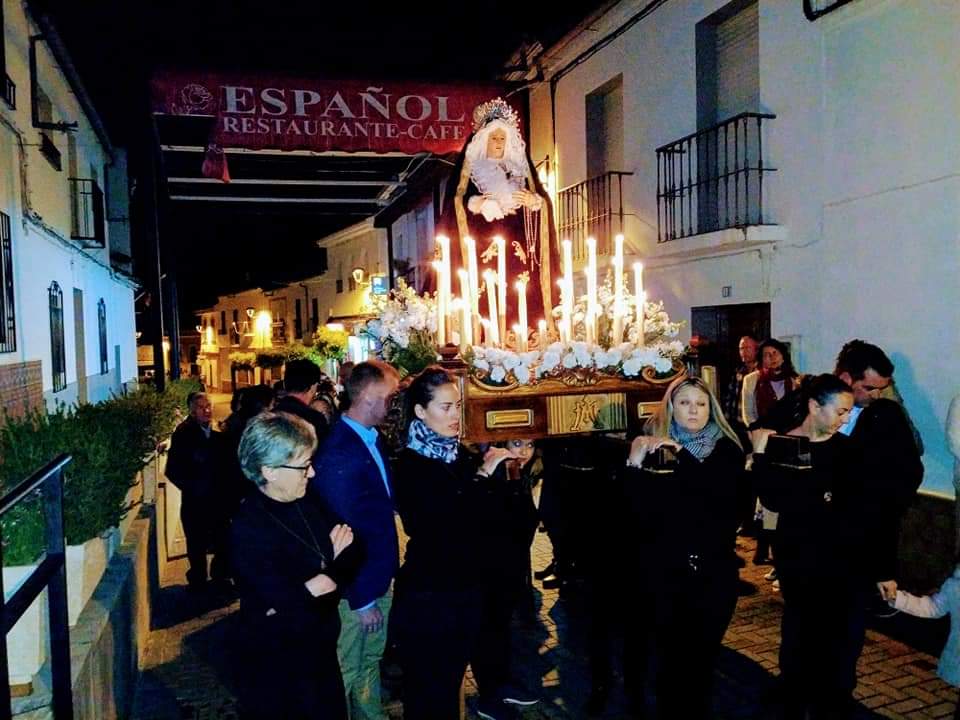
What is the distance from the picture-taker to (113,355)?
18.7 metres

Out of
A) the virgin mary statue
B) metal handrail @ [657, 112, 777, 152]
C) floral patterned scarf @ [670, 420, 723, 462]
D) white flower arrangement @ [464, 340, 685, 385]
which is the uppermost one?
metal handrail @ [657, 112, 777, 152]

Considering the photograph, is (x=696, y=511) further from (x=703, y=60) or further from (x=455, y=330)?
(x=703, y=60)

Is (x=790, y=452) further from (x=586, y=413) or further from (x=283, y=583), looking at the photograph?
(x=283, y=583)

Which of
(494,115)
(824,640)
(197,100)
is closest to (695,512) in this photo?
(824,640)

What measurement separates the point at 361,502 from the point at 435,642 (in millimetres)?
683

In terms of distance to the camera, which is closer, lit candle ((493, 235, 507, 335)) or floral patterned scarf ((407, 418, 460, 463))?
floral patterned scarf ((407, 418, 460, 463))

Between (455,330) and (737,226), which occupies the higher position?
(737,226)

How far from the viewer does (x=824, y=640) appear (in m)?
3.89

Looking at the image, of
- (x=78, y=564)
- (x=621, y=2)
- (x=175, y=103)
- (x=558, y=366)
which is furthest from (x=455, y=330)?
(x=621, y=2)

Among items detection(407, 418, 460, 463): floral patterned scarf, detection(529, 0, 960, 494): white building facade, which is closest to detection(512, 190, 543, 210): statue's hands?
detection(529, 0, 960, 494): white building facade

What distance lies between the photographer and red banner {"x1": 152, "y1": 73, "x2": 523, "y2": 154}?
338 inches

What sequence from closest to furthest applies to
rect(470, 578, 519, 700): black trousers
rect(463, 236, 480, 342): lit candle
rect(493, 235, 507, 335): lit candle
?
rect(470, 578, 519, 700): black trousers
rect(463, 236, 480, 342): lit candle
rect(493, 235, 507, 335): lit candle

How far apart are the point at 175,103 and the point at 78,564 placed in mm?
6131

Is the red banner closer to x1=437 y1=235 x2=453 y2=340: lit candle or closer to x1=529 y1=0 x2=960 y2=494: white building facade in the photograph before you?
x1=529 y1=0 x2=960 y2=494: white building facade
